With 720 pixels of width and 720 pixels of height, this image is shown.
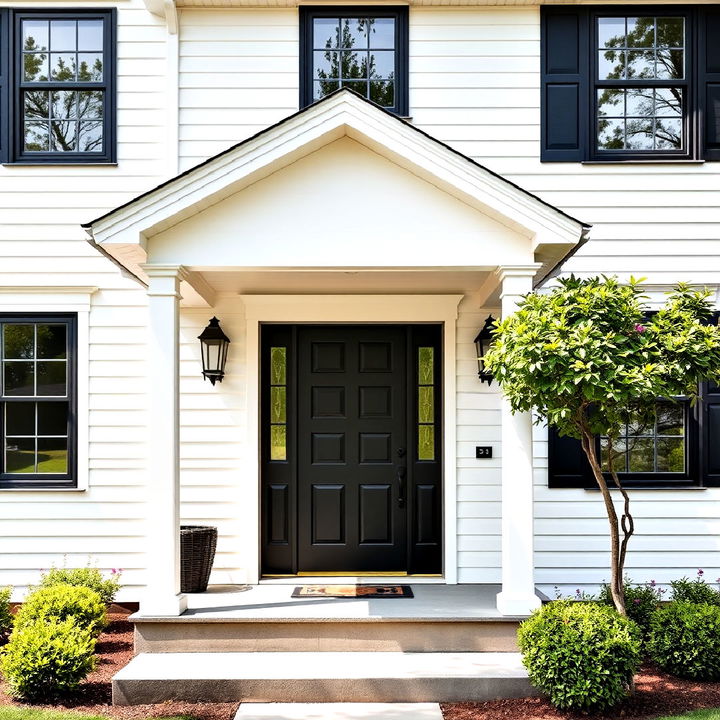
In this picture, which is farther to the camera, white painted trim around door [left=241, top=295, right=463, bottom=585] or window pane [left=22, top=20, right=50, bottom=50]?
window pane [left=22, top=20, right=50, bottom=50]

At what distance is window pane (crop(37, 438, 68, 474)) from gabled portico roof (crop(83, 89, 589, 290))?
8.76ft

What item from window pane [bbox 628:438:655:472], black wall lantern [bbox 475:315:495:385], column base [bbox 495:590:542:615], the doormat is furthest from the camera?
window pane [bbox 628:438:655:472]

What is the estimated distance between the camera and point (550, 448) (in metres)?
7.19

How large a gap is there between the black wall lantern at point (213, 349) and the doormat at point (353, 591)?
204 centimetres

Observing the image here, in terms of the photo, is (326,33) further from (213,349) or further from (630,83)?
(213,349)

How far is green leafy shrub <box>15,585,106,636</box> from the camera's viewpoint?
5.64 meters

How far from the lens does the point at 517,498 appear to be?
550 cm

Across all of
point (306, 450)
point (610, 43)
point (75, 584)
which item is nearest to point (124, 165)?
point (306, 450)

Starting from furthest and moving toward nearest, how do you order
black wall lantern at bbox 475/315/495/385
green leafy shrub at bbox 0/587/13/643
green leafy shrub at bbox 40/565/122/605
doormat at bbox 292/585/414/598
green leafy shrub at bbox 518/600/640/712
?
black wall lantern at bbox 475/315/495/385 < green leafy shrub at bbox 40/565/122/605 < doormat at bbox 292/585/414/598 < green leafy shrub at bbox 0/587/13/643 < green leafy shrub at bbox 518/600/640/712

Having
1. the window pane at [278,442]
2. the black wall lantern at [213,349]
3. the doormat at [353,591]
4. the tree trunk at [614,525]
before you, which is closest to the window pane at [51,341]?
the black wall lantern at [213,349]

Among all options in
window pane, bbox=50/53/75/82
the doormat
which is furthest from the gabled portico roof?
the doormat

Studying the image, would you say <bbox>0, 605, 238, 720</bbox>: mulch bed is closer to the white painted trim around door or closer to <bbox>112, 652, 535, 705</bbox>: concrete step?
<bbox>112, 652, 535, 705</bbox>: concrete step

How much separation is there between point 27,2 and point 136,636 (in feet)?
19.2

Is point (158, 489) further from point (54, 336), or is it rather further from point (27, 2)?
point (27, 2)
